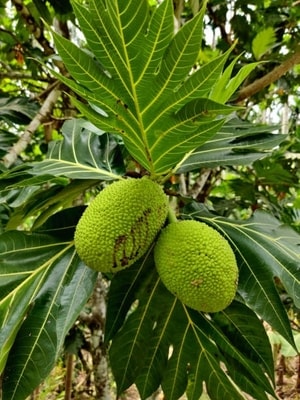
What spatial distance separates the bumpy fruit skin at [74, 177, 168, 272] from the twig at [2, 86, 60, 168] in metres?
0.46

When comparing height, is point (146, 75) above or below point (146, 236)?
above

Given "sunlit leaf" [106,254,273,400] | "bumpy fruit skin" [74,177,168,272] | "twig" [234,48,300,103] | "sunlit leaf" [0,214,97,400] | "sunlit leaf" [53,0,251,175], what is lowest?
"sunlit leaf" [106,254,273,400]

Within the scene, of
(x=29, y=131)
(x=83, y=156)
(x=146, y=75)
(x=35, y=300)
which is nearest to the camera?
(x=146, y=75)

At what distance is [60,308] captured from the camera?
2.50ft

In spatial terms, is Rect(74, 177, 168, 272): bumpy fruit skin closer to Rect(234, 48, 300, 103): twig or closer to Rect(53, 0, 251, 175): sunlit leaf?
Rect(53, 0, 251, 175): sunlit leaf

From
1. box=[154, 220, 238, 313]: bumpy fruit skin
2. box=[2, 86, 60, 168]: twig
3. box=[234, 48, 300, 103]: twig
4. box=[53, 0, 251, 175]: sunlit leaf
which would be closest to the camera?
box=[53, 0, 251, 175]: sunlit leaf

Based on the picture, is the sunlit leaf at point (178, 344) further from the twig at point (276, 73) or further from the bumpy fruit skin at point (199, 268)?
the twig at point (276, 73)

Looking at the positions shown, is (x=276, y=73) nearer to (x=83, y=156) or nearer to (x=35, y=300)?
(x=83, y=156)

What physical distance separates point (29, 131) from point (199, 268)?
0.70m

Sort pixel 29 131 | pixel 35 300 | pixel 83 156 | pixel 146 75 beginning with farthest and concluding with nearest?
pixel 29 131 → pixel 83 156 → pixel 35 300 → pixel 146 75

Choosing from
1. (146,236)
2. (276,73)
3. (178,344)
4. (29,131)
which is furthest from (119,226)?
(276,73)

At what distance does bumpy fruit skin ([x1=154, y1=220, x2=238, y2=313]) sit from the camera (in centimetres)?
69

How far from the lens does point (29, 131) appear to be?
120 cm

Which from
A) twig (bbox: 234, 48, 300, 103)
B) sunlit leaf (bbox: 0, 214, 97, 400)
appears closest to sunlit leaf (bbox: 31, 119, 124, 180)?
sunlit leaf (bbox: 0, 214, 97, 400)
